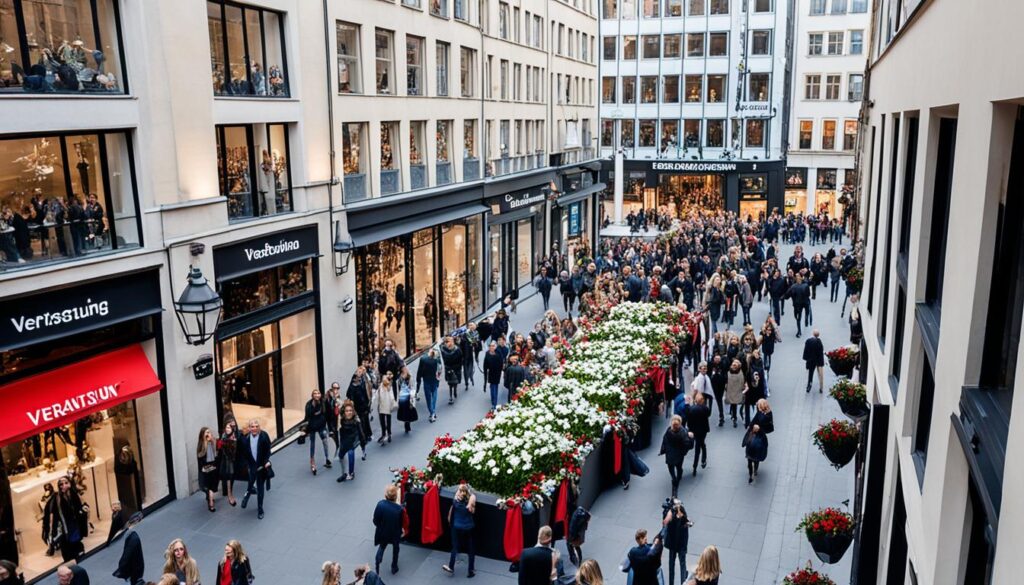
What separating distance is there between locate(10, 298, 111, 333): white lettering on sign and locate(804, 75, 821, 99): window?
2116 inches

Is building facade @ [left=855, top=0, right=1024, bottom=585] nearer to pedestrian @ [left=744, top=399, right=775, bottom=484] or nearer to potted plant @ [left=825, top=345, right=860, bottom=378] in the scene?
pedestrian @ [left=744, top=399, right=775, bottom=484]

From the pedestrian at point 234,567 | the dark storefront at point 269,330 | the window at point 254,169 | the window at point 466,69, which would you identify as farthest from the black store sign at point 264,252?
the window at point 466,69

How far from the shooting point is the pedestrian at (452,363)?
21.9 meters

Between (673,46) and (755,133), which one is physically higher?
(673,46)

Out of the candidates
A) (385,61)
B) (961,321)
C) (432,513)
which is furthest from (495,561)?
(385,61)

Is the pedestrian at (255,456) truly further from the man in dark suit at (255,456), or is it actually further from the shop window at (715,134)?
the shop window at (715,134)

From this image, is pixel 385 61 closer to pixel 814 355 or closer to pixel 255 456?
pixel 255 456

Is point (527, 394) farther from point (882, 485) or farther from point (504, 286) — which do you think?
point (504, 286)

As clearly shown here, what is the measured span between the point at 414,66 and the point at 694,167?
124 feet

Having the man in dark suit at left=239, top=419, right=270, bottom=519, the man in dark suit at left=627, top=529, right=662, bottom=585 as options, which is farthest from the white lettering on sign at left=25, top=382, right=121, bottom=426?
the man in dark suit at left=627, top=529, right=662, bottom=585

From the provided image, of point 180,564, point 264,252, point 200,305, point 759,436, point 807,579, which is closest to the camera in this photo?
point 807,579

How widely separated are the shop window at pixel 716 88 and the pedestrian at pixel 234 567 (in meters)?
53.3

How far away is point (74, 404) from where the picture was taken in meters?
13.8

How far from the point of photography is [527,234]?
3747 centimetres
